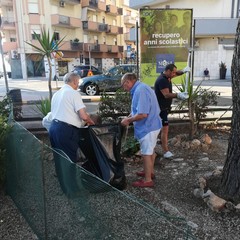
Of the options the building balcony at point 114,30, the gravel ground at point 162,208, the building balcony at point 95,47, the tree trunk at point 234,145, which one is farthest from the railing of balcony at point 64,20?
the tree trunk at point 234,145

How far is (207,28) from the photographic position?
23.8 m

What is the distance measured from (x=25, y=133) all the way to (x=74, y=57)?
1596 inches

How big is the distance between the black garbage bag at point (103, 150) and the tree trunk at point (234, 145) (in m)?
1.29

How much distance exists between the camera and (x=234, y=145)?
10.7 ft

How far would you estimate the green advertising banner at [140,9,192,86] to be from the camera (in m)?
7.00

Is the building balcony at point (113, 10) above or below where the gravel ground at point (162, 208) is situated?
above

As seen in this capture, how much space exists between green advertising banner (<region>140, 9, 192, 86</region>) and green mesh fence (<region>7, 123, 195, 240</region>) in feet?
15.1

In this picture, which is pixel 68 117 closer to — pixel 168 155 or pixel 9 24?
pixel 168 155

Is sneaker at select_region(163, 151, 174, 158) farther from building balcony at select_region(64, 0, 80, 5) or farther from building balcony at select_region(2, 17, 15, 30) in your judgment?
building balcony at select_region(64, 0, 80, 5)

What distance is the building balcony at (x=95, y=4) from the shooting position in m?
44.8

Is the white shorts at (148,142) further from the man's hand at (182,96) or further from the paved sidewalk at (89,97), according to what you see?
the paved sidewalk at (89,97)

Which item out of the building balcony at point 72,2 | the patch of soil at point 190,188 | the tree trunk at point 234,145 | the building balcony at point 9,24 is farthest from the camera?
the building balcony at point 72,2

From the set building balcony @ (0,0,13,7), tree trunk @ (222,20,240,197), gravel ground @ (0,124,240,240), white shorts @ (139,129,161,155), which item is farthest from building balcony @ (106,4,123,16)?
tree trunk @ (222,20,240,197)

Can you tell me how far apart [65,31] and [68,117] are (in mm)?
41398
